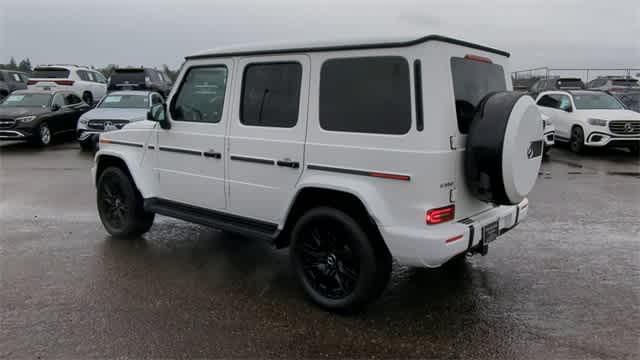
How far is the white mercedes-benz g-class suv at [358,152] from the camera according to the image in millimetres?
3549

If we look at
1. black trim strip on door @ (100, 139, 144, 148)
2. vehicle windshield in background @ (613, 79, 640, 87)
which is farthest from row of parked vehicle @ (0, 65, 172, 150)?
vehicle windshield in background @ (613, 79, 640, 87)

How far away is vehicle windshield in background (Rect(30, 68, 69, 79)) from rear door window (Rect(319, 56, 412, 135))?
18948mm

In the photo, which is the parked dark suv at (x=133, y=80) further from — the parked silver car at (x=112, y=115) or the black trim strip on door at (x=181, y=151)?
the black trim strip on door at (x=181, y=151)

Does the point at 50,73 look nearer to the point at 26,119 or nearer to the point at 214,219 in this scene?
the point at 26,119

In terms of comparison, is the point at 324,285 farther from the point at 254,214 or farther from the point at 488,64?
the point at 488,64

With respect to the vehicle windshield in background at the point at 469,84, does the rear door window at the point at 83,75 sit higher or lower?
higher

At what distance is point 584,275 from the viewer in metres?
4.82

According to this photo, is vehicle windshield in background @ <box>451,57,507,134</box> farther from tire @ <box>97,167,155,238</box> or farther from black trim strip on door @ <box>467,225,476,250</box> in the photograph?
tire @ <box>97,167,155,238</box>

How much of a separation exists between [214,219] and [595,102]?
12456 mm

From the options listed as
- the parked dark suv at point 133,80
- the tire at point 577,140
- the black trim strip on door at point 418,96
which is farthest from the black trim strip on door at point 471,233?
the parked dark suv at point 133,80

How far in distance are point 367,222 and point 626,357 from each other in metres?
1.87

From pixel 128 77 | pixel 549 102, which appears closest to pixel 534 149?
pixel 549 102

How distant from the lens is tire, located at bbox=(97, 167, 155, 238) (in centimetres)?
568

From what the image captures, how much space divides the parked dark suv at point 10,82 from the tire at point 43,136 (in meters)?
9.89
